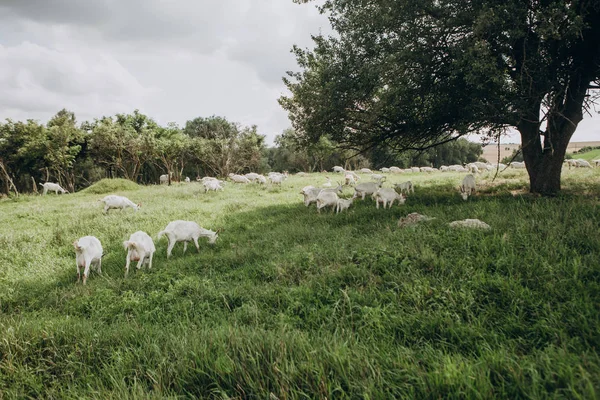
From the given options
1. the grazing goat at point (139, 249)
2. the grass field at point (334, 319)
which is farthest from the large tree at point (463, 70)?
the grazing goat at point (139, 249)

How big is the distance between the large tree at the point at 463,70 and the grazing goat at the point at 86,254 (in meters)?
8.24

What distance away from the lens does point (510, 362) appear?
2498mm

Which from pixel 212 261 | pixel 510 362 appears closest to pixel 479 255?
pixel 510 362

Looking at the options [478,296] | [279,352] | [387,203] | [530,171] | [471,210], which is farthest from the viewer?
[387,203]

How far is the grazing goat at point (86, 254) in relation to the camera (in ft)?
21.0

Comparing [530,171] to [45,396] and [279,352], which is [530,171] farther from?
[45,396]

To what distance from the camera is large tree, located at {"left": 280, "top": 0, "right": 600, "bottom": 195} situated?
7.60 m

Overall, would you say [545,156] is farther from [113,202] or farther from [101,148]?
[101,148]

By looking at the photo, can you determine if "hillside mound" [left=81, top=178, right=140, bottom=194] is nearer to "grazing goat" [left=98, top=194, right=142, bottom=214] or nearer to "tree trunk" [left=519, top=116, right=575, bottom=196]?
"grazing goat" [left=98, top=194, right=142, bottom=214]

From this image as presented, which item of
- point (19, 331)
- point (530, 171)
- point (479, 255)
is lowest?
point (19, 331)

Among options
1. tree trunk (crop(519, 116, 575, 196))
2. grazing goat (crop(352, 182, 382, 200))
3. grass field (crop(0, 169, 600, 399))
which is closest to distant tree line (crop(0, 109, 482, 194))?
grazing goat (crop(352, 182, 382, 200))

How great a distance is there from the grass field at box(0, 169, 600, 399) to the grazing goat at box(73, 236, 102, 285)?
0.30 meters

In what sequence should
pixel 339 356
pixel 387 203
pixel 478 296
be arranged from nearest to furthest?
pixel 339 356
pixel 478 296
pixel 387 203

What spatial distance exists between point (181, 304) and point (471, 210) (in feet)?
26.2
